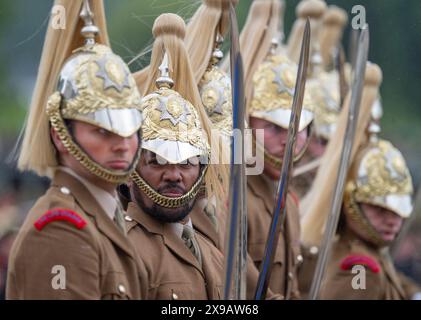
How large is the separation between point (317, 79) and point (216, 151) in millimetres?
3713

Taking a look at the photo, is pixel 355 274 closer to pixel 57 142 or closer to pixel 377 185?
pixel 377 185

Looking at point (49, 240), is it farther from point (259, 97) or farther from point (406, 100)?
point (406, 100)

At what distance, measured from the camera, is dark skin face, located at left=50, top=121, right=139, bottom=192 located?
16.0 feet

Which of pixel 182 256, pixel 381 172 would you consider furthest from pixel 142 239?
pixel 381 172

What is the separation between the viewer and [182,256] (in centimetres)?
539

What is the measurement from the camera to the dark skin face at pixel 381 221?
7.27 metres

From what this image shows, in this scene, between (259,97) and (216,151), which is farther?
(259,97)

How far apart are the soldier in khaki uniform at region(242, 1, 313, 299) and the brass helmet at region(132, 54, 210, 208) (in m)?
1.25

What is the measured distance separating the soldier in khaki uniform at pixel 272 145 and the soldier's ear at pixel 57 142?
179 centimetres

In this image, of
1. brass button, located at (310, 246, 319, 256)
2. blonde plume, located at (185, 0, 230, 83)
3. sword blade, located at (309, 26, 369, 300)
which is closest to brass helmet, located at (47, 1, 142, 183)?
blonde plume, located at (185, 0, 230, 83)

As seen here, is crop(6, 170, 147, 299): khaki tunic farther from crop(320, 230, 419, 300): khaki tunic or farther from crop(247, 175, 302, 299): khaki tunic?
crop(320, 230, 419, 300): khaki tunic

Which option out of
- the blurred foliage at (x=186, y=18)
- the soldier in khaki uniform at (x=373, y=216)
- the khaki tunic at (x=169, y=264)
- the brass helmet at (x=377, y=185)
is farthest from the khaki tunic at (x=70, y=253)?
the brass helmet at (x=377, y=185)

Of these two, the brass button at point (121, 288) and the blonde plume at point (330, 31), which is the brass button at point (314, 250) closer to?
the blonde plume at point (330, 31)

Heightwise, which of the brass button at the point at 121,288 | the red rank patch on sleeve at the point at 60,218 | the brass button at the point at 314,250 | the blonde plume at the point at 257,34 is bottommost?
the brass button at the point at 121,288
